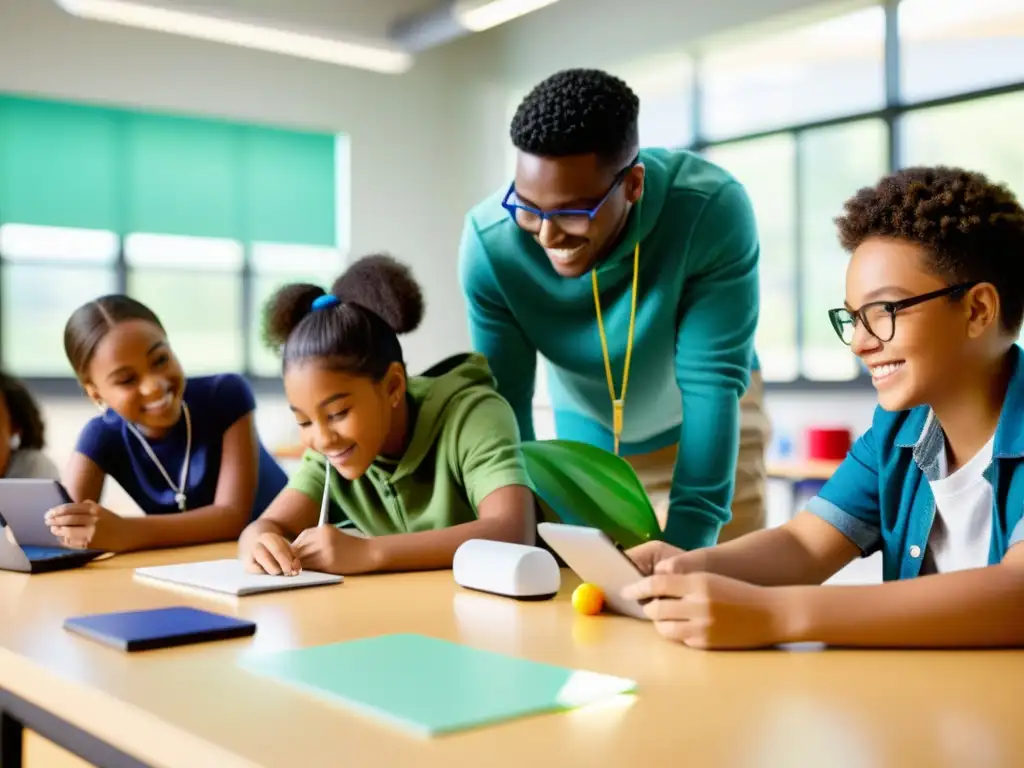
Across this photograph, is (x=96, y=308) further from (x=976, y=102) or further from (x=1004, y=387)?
(x=976, y=102)

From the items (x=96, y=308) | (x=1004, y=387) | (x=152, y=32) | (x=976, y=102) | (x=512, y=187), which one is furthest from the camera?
(x=152, y=32)

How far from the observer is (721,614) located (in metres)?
1.00

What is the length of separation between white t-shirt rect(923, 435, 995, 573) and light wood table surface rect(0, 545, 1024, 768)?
0.98ft

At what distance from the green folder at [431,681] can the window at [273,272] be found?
17.8ft

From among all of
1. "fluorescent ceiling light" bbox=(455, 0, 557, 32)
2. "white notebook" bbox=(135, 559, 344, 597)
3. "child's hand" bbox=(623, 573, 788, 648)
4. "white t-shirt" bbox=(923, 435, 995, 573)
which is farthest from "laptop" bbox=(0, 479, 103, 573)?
"fluorescent ceiling light" bbox=(455, 0, 557, 32)

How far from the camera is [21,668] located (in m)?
0.99

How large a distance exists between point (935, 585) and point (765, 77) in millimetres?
5373

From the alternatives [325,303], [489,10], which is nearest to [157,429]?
[325,303]

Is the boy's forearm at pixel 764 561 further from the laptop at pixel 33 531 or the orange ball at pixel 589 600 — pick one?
the laptop at pixel 33 531

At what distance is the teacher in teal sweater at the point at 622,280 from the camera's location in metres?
1.58

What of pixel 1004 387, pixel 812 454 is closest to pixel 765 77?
pixel 812 454

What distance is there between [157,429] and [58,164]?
4.22 m

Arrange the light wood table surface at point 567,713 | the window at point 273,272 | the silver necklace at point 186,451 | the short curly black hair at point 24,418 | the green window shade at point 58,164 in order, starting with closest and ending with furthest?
the light wood table surface at point 567,713, the silver necklace at point 186,451, the short curly black hair at point 24,418, the green window shade at point 58,164, the window at point 273,272

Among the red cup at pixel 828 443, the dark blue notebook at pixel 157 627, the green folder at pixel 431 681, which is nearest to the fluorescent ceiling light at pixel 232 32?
the red cup at pixel 828 443
